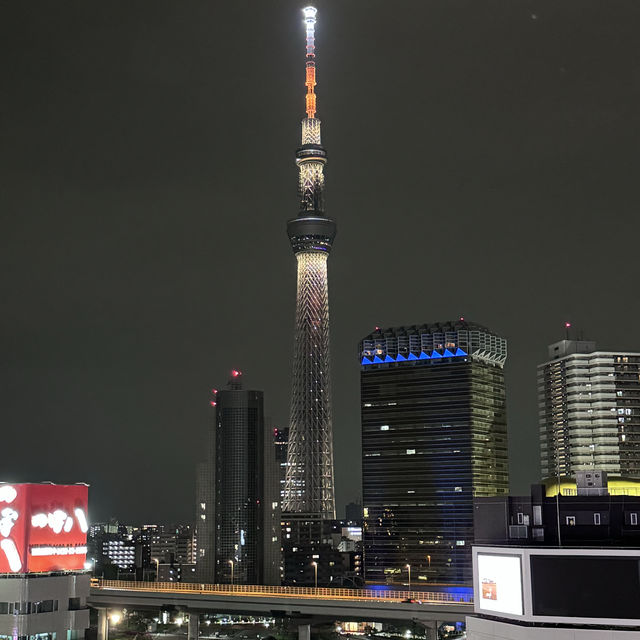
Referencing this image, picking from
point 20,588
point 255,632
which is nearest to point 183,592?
point 20,588

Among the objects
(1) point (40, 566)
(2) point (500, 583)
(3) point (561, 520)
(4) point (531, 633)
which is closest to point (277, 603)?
(1) point (40, 566)

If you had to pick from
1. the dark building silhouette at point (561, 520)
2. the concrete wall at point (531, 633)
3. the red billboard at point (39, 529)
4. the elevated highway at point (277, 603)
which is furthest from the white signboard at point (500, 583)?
the red billboard at point (39, 529)

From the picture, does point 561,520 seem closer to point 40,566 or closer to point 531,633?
A: point 531,633

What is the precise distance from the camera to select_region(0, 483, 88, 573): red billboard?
7119 cm

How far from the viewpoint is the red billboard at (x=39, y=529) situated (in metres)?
71.2

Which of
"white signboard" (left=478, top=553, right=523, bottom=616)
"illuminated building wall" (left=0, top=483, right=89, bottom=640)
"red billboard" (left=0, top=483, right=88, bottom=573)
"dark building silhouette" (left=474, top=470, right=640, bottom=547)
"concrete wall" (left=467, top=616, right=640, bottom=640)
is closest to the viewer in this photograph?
"concrete wall" (left=467, top=616, right=640, bottom=640)

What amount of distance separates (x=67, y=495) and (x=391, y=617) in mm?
29564

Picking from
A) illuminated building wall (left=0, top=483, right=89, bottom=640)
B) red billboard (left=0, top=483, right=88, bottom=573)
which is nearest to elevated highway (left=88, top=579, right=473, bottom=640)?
illuminated building wall (left=0, top=483, right=89, bottom=640)

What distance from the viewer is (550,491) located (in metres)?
89.8

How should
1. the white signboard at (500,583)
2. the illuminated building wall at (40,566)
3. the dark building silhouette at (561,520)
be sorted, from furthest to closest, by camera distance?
the illuminated building wall at (40,566), the dark building silhouette at (561,520), the white signboard at (500,583)

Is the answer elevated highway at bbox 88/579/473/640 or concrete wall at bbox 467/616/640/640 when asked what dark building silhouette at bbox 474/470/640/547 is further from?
elevated highway at bbox 88/579/473/640

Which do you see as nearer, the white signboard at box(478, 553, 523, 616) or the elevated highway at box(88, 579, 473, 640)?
the white signboard at box(478, 553, 523, 616)

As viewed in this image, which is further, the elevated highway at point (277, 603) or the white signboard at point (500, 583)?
the elevated highway at point (277, 603)

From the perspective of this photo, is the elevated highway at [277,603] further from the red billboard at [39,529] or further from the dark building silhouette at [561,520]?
the dark building silhouette at [561,520]
